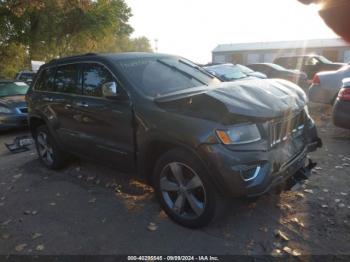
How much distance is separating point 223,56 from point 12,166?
122 feet

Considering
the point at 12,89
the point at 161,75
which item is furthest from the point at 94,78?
the point at 12,89

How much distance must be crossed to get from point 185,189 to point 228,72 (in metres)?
8.45

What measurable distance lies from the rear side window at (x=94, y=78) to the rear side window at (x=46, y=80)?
3.46ft

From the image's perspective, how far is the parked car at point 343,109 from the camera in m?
5.63

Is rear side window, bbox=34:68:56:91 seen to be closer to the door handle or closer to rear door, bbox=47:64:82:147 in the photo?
rear door, bbox=47:64:82:147

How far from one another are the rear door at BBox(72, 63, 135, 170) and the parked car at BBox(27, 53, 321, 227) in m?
0.01

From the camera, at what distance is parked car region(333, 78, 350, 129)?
563 centimetres

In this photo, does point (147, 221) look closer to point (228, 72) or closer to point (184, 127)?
point (184, 127)

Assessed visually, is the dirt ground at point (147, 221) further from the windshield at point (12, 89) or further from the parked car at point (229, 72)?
Answer: the parked car at point (229, 72)

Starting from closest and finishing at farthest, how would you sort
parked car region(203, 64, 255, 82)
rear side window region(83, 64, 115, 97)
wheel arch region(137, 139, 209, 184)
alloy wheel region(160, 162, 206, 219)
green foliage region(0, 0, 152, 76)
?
1. alloy wheel region(160, 162, 206, 219)
2. wheel arch region(137, 139, 209, 184)
3. rear side window region(83, 64, 115, 97)
4. parked car region(203, 64, 255, 82)
5. green foliage region(0, 0, 152, 76)

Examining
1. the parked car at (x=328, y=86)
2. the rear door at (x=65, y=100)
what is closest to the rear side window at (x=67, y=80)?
the rear door at (x=65, y=100)

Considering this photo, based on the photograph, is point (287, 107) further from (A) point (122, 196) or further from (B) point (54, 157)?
(B) point (54, 157)

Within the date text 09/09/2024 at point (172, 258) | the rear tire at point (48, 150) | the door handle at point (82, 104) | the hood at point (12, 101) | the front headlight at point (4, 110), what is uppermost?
the door handle at point (82, 104)

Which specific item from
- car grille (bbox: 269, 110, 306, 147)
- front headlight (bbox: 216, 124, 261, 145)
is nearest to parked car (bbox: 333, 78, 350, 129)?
car grille (bbox: 269, 110, 306, 147)
